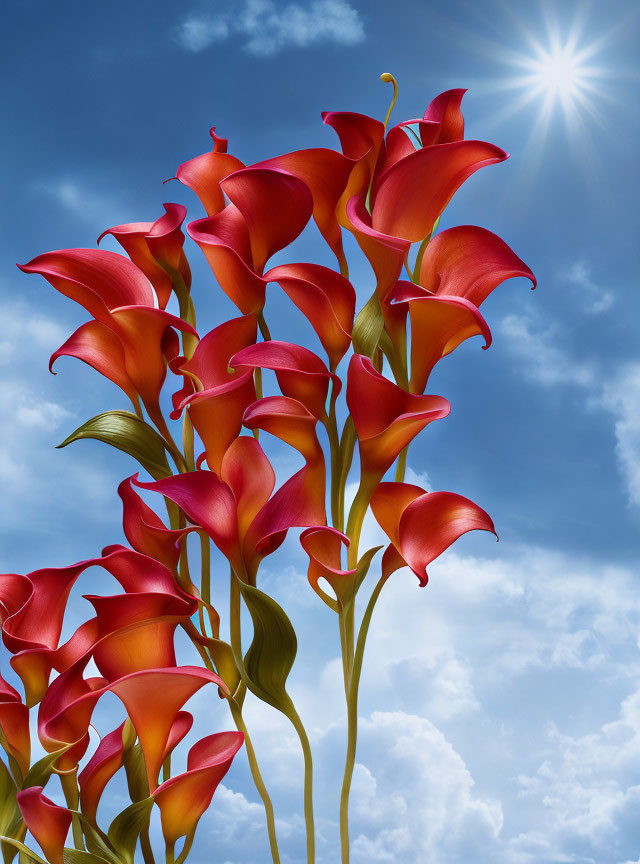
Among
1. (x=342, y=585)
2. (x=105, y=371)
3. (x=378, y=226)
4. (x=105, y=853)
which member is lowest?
(x=105, y=853)

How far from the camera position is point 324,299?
2.82ft

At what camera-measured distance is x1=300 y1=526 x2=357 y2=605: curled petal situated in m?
0.82

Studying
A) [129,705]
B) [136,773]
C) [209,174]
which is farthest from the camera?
[209,174]

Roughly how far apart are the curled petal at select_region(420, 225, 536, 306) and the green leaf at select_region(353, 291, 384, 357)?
0.06 m

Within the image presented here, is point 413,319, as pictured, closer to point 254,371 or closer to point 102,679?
point 254,371

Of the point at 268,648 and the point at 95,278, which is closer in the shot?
the point at 268,648

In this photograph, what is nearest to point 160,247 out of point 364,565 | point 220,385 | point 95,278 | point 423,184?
point 95,278

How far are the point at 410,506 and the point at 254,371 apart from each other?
0.77ft

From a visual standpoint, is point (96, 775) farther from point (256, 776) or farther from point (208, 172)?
point (208, 172)

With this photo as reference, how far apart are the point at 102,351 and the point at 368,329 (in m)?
0.29

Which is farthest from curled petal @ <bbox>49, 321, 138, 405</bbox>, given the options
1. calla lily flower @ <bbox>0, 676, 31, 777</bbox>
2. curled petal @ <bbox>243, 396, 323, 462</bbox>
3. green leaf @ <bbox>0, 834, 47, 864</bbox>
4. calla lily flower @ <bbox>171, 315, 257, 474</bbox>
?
green leaf @ <bbox>0, 834, 47, 864</bbox>

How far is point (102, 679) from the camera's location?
0.88 metres

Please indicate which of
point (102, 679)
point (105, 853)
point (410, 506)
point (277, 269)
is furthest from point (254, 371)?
point (105, 853)

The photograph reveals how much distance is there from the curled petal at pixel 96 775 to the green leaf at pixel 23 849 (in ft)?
0.18
